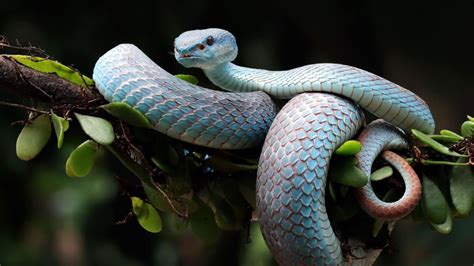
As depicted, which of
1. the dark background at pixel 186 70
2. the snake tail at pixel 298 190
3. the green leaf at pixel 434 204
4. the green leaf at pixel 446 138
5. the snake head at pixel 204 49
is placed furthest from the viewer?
the dark background at pixel 186 70

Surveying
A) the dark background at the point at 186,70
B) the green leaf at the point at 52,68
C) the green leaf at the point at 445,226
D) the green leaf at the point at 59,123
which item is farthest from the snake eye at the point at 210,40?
the dark background at the point at 186,70

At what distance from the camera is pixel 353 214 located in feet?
4.37

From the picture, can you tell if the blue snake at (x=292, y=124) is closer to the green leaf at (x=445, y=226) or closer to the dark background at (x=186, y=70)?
the green leaf at (x=445, y=226)

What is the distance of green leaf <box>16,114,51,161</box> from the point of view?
1.32m

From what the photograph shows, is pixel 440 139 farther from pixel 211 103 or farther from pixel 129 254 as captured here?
pixel 129 254

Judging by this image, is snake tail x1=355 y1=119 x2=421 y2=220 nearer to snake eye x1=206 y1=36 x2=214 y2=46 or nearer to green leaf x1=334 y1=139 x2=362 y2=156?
green leaf x1=334 y1=139 x2=362 y2=156

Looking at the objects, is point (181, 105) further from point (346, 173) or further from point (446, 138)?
point (446, 138)

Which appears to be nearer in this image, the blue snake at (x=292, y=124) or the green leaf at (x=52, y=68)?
the blue snake at (x=292, y=124)

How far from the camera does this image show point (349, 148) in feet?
4.20

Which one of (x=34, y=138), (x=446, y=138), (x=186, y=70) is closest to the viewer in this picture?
(x=34, y=138)

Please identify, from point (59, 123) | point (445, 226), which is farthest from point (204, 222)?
point (445, 226)

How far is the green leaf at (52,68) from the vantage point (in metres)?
1.36

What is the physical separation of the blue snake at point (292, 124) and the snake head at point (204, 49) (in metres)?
0.02

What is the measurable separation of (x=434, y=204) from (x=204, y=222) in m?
0.50
